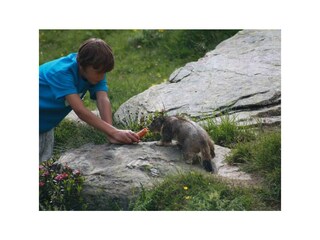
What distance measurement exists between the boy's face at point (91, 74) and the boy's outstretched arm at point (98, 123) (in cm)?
29

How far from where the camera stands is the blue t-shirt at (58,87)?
6473mm

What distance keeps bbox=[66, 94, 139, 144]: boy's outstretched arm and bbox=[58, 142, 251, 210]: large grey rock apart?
83mm

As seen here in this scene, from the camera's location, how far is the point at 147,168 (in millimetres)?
6191

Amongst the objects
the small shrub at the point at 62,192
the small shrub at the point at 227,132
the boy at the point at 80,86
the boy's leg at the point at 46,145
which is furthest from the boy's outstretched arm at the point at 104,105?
the small shrub at the point at 227,132

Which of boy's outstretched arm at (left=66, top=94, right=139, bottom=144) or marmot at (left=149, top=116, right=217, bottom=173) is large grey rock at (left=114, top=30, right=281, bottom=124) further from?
boy's outstretched arm at (left=66, top=94, right=139, bottom=144)

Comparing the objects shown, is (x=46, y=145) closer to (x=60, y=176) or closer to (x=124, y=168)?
(x=60, y=176)

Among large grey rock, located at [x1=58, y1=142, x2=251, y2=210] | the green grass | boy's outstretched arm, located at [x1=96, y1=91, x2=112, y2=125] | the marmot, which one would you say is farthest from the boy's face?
the green grass

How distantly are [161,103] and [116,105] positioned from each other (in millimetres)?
1063

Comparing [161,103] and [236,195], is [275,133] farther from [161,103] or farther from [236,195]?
[161,103]

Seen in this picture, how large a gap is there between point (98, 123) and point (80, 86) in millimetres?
523

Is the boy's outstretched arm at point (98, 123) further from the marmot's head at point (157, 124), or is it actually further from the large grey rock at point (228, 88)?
the large grey rock at point (228, 88)

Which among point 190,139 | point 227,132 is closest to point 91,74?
point 190,139

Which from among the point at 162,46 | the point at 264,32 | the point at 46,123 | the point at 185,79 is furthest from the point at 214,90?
the point at 162,46

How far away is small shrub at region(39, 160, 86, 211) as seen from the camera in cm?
607
